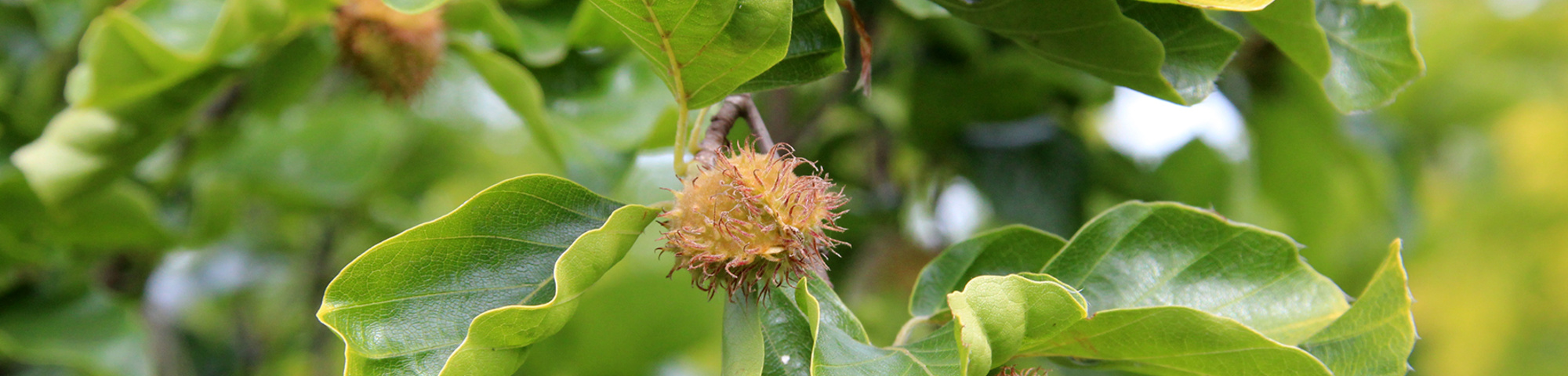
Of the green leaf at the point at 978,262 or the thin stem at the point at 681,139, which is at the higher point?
the thin stem at the point at 681,139

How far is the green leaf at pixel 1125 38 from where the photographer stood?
21.8 inches

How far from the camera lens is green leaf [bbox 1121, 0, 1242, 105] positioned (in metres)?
0.59

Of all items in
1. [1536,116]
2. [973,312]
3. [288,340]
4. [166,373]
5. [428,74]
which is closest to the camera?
[973,312]

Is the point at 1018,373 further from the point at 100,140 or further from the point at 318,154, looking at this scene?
the point at 318,154

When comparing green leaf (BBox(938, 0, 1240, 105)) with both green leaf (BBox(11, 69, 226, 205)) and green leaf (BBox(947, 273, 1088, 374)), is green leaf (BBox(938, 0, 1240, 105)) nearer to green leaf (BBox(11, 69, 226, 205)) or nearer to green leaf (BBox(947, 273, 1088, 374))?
green leaf (BBox(947, 273, 1088, 374))

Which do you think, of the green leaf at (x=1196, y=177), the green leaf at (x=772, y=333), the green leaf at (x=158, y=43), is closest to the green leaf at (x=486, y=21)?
the green leaf at (x=158, y=43)

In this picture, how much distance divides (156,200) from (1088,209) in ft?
4.25

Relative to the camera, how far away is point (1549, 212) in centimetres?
431

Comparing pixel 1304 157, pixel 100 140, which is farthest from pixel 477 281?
pixel 1304 157

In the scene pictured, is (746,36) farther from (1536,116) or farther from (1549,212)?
(1549,212)

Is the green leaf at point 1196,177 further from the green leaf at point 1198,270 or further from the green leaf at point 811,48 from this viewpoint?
the green leaf at point 811,48

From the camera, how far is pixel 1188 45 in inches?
23.5

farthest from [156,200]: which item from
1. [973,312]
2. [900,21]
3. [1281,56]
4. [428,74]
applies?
[1281,56]

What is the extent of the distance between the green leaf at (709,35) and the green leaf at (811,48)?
26 mm
